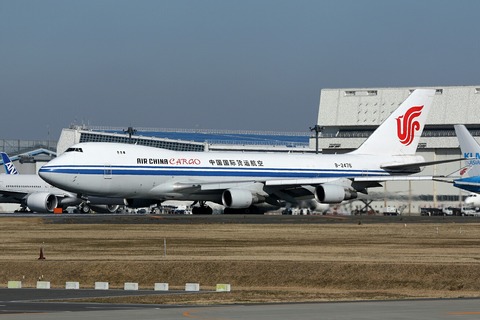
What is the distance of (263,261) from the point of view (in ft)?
140

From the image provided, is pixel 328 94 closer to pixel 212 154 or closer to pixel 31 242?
pixel 212 154

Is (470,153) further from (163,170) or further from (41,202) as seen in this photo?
(41,202)

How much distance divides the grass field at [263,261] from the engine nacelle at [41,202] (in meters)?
43.9

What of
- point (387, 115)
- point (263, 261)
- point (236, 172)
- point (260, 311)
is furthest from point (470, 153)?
point (260, 311)

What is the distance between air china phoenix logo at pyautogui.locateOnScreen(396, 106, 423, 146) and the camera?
98062 millimetres

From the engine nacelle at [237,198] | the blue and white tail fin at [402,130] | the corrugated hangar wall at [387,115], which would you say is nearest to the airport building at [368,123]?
the corrugated hangar wall at [387,115]

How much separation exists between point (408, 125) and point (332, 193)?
16986 millimetres

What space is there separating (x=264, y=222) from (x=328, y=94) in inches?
3060

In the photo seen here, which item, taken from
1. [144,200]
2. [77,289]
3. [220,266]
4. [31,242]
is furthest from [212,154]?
[77,289]

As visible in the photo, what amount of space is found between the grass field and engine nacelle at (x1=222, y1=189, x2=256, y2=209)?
22584mm

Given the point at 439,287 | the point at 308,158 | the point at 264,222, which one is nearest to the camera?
the point at 439,287

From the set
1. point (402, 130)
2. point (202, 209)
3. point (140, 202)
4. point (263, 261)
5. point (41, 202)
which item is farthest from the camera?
point (41, 202)

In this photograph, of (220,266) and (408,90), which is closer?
(220,266)

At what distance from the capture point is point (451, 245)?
51531 mm
